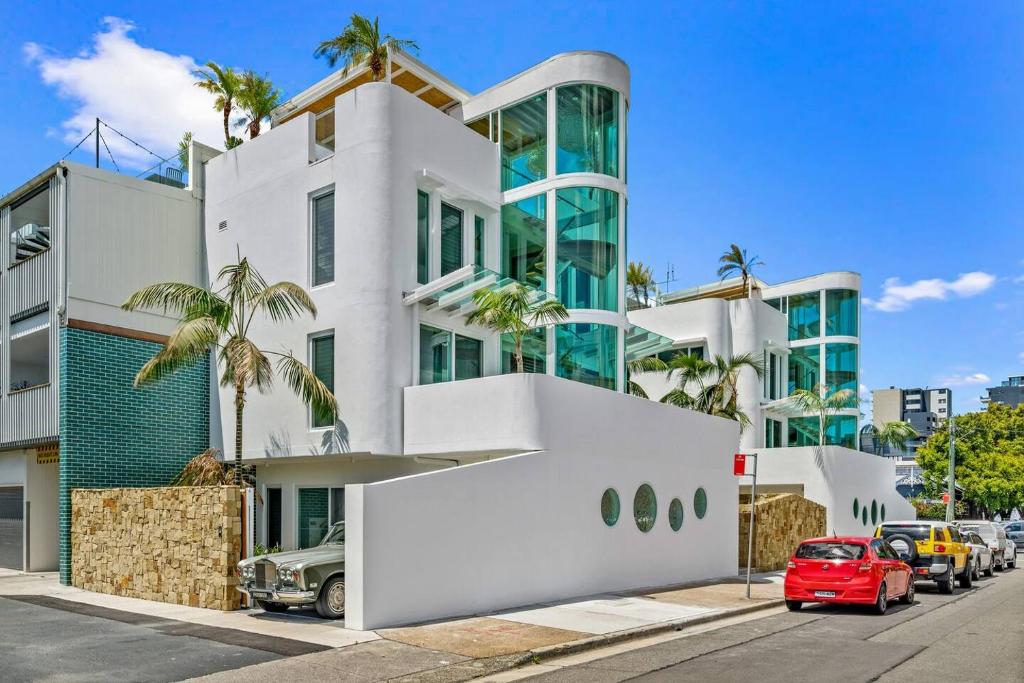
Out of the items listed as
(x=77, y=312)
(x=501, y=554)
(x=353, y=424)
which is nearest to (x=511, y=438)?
(x=501, y=554)

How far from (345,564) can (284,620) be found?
56.4 inches

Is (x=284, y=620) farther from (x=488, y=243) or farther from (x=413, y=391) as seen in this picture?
(x=488, y=243)

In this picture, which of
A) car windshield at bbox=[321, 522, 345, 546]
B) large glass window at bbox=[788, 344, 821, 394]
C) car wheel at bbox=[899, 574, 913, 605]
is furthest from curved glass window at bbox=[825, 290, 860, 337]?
car windshield at bbox=[321, 522, 345, 546]

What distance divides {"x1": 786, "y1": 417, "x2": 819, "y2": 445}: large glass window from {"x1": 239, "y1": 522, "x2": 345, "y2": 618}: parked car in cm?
2696

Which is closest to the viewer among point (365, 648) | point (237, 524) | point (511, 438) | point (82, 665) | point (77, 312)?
point (82, 665)

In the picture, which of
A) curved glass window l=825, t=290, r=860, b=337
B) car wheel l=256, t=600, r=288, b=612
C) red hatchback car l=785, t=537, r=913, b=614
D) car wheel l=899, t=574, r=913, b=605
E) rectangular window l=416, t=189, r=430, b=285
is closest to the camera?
car wheel l=256, t=600, r=288, b=612

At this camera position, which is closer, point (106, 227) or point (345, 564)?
point (345, 564)

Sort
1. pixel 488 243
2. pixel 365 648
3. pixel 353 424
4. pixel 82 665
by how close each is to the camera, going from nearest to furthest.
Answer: pixel 82 665 → pixel 365 648 → pixel 353 424 → pixel 488 243

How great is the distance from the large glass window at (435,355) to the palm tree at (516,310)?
89 cm

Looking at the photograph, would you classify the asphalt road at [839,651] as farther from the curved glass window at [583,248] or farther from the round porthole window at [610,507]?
the curved glass window at [583,248]

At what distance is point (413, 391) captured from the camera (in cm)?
1920

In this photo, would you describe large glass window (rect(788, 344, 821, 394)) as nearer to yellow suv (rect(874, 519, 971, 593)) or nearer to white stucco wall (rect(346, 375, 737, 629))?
yellow suv (rect(874, 519, 971, 593))

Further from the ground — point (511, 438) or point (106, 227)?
point (106, 227)

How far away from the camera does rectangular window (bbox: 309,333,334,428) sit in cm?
2002
